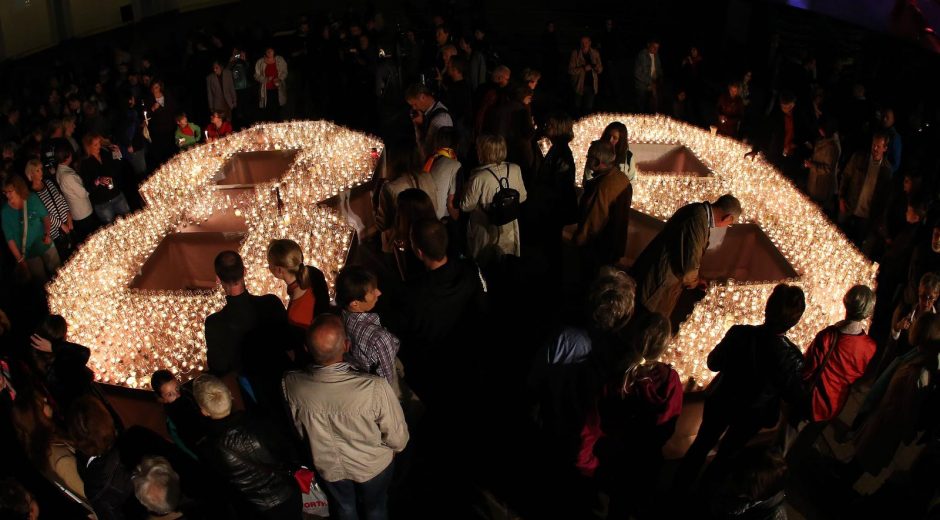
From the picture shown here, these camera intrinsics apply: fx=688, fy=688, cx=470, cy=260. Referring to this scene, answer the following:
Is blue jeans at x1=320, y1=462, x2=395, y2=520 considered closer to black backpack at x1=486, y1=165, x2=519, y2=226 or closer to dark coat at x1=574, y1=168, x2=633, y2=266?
black backpack at x1=486, y1=165, x2=519, y2=226

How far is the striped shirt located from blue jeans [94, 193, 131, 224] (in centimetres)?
61

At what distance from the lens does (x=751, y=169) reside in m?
7.26

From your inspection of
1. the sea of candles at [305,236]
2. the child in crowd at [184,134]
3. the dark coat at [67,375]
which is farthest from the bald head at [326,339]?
the child in crowd at [184,134]

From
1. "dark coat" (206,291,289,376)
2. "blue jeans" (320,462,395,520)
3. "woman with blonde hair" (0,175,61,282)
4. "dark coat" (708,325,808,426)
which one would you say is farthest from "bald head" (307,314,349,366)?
"woman with blonde hair" (0,175,61,282)

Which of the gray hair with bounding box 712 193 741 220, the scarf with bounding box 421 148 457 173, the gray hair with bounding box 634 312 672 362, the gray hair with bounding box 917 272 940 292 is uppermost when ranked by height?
the gray hair with bounding box 712 193 741 220

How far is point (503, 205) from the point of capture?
555cm

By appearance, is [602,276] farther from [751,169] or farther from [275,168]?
[275,168]

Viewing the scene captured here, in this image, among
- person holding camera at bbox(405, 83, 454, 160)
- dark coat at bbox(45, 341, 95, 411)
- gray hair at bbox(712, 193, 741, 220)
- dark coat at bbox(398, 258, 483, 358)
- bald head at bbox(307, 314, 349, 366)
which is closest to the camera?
bald head at bbox(307, 314, 349, 366)

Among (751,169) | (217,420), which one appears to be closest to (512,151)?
(751,169)

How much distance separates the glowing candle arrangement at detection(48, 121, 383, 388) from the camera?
494cm

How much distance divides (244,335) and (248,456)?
37.9 inches

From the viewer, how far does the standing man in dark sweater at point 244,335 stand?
14.0ft

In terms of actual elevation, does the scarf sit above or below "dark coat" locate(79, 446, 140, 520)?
above

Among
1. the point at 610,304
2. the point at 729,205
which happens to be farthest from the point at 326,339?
the point at 729,205
